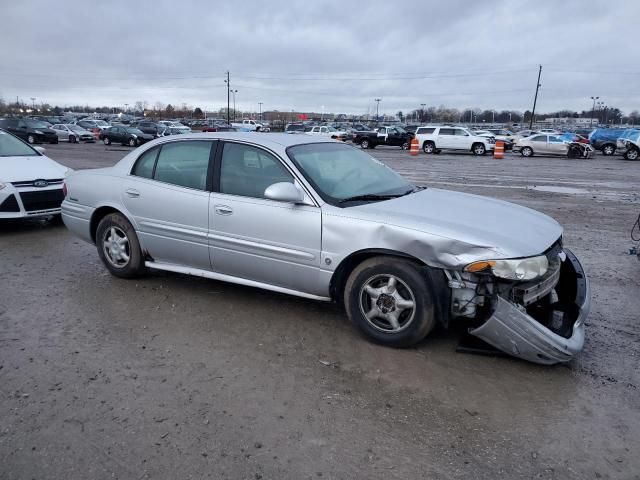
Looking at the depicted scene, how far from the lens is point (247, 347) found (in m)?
3.82

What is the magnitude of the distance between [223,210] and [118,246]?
4.83 feet

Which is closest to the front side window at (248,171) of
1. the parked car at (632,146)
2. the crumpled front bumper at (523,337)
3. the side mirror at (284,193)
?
the side mirror at (284,193)

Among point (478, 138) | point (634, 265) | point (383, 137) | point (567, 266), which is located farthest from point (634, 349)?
point (383, 137)

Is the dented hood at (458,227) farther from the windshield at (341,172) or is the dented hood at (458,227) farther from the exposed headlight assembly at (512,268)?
the windshield at (341,172)

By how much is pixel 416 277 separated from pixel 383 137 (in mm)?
33122

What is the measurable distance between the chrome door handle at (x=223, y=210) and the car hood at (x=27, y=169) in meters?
4.42

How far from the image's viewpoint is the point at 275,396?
3164 millimetres

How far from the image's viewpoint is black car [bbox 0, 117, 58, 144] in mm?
31938

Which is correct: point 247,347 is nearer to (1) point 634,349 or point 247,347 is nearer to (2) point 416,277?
(2) point 416,277

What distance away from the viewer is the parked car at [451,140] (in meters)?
30.2

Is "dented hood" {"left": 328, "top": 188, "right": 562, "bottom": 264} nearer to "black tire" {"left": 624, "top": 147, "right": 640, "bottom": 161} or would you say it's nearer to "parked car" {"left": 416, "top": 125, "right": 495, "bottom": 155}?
"black tire" {"left": 624, "top": 147, "right": 640, "bottom": 161}

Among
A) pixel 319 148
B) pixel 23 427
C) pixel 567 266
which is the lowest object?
pixel 23 427

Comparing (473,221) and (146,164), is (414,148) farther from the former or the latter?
(473,221)

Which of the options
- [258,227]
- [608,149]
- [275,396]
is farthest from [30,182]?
[608,149]
